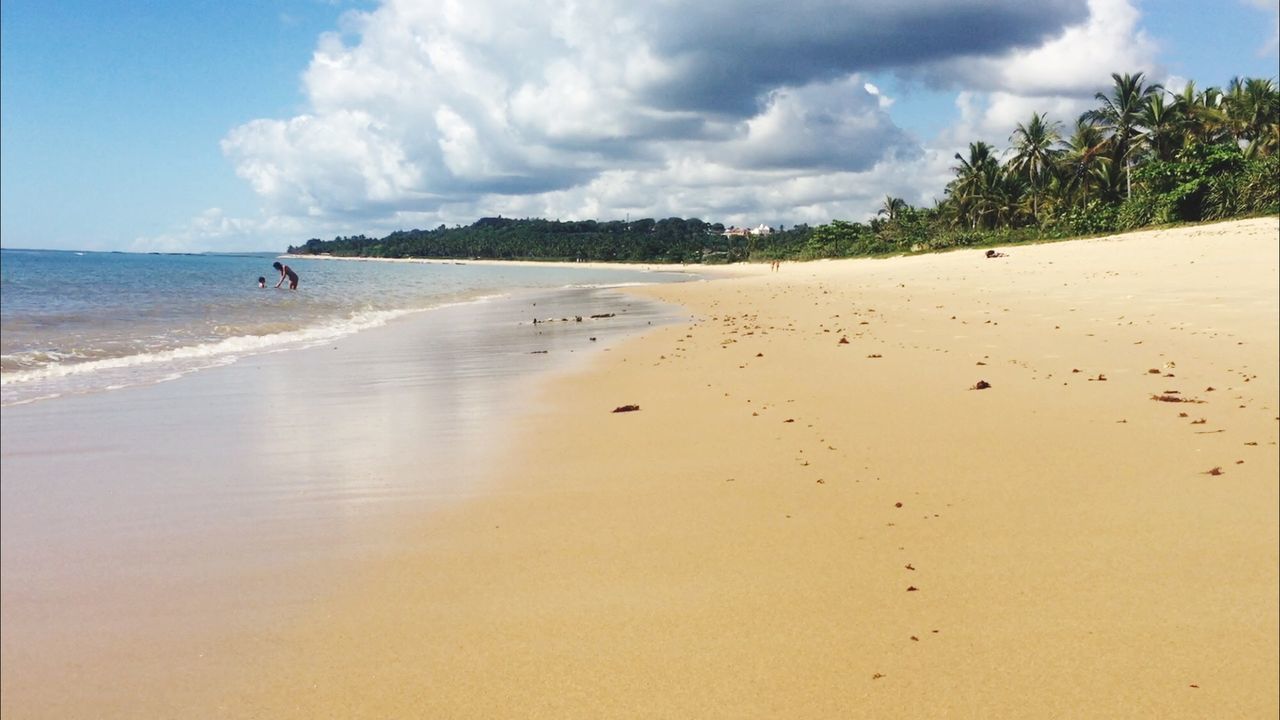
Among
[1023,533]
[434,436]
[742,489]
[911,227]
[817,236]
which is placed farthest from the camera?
[817,236]

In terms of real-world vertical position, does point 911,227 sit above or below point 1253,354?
above

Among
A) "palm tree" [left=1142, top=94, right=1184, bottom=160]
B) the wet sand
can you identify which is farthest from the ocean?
"palm tree" [left=1142, top=94, right=1184, bottom=160]

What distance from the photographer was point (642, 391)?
25.8 feet

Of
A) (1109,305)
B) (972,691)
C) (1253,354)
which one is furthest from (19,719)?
(1109,305)

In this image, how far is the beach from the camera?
2488mm

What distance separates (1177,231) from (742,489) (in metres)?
31.7

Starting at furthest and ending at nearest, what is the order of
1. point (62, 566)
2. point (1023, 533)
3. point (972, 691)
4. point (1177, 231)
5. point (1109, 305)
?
point (1177, 231), point (1109, 305), point (62, 566), point (1023, 533), point (972, 691)

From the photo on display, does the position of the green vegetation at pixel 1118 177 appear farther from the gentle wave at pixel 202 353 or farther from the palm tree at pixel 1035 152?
the gentle wave at pixel 202 353

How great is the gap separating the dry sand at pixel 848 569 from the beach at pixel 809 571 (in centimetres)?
1

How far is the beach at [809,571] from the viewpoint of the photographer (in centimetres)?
249

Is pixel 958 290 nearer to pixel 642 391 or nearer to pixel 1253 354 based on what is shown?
pixel 1253 354

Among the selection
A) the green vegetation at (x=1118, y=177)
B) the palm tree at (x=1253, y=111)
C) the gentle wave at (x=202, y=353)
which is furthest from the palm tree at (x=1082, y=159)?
the gentle wave at (x=202, y=353)

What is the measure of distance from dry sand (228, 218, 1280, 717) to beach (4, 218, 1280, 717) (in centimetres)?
1

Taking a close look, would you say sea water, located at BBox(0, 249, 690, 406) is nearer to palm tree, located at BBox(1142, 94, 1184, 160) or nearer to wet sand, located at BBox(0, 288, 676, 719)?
wet sand, located at BBox(0, 288, 676, 719)
